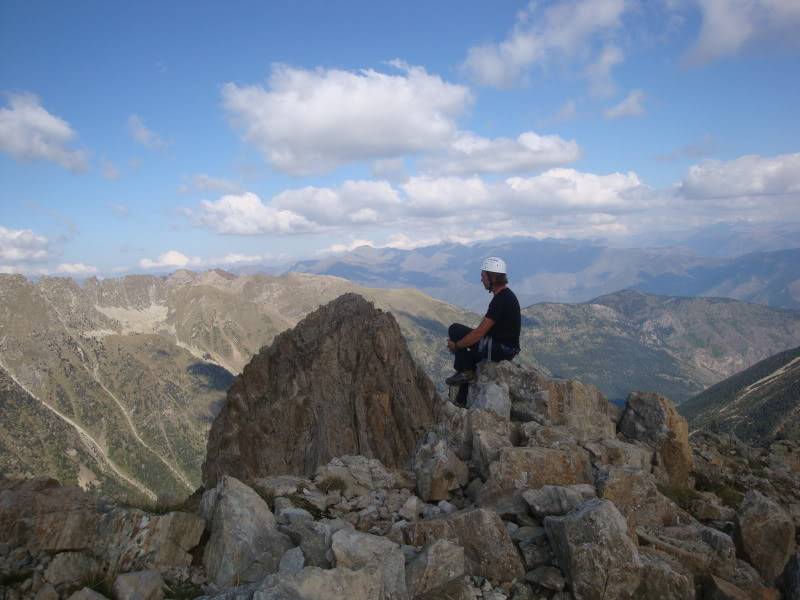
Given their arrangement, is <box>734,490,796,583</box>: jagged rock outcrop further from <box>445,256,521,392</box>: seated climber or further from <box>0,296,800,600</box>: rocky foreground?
<box>445,256,521,392</box>: seated climber

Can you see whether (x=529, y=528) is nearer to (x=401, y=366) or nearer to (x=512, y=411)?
(x=512, y=411)

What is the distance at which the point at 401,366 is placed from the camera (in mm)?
102438

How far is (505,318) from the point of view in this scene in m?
17.1

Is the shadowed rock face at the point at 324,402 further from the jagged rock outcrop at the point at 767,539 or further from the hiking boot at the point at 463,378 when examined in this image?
the jagged rock outcrop at the point at 767,539

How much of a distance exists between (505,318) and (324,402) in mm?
85598

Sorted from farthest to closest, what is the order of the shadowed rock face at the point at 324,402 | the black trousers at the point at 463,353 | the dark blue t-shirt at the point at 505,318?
1. the shadowed rock face at the point at 324,402
2. the black trousers at the point at 463,353
3. the dark blue t-shirt at the point at 505,318

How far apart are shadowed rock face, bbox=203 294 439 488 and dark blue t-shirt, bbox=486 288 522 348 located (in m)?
67.7

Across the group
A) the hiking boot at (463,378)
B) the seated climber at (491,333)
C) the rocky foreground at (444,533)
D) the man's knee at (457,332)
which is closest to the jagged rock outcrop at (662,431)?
the rocky foreground at (444,533)

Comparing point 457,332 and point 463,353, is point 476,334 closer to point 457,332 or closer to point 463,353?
point 457,332

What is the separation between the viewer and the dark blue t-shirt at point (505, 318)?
55.1ft

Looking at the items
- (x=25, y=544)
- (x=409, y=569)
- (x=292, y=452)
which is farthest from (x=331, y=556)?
(x=292, y=452)

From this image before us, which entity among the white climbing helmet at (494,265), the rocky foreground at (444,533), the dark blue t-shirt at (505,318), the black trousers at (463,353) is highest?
the white climbing helmet at (494,265)

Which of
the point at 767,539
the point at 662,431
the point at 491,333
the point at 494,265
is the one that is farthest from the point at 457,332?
the point at 767,539

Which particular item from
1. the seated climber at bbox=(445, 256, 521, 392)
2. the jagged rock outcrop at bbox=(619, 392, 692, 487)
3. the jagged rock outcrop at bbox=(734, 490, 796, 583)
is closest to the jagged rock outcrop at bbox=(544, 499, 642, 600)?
the jagged rock outcrop at bbox=(734, 490, 796, 583)
